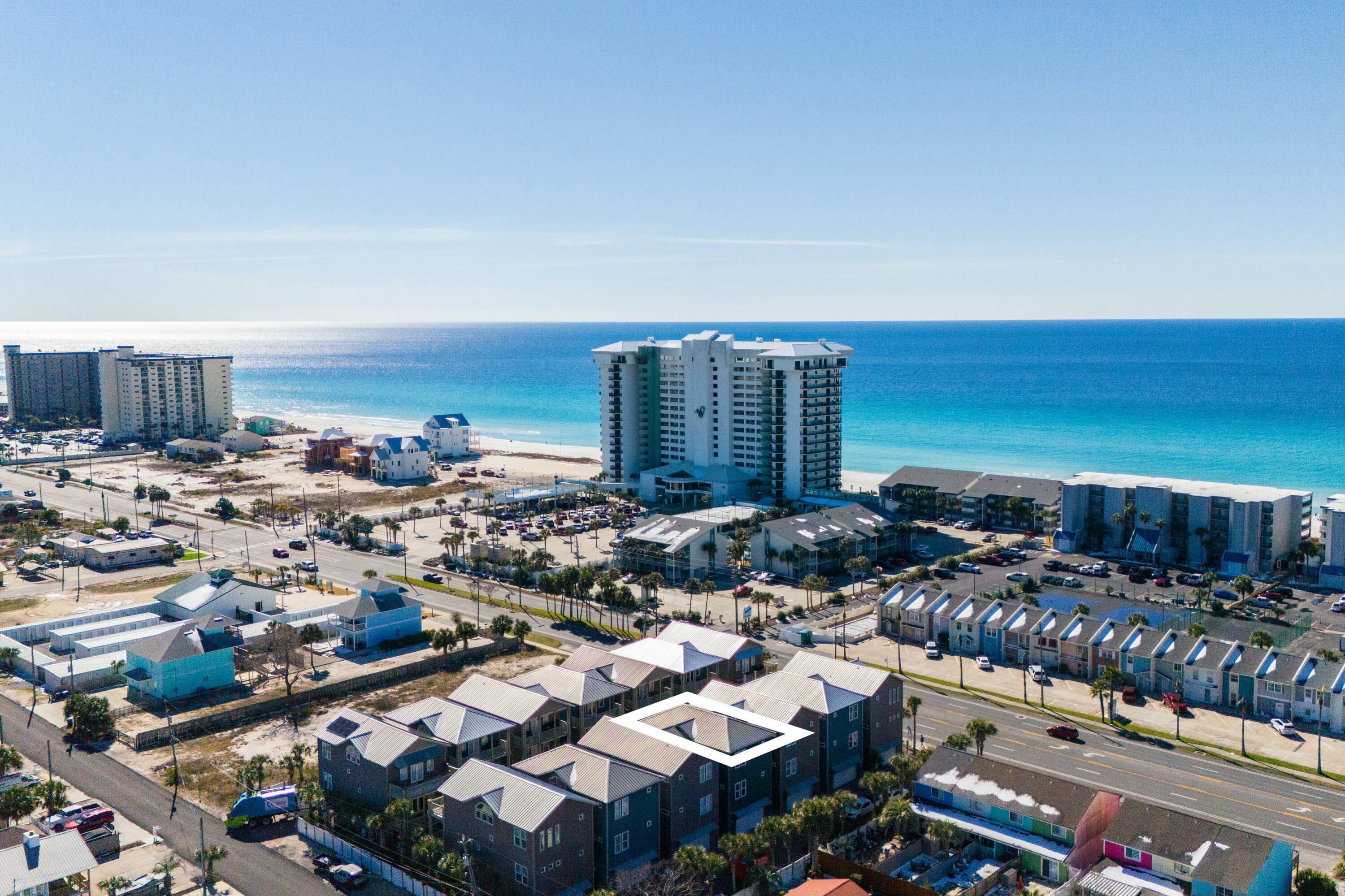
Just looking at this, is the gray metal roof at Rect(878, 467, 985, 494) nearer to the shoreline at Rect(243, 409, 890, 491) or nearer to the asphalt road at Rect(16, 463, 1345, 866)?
the shoreline at Rect(243, 409, 890, 491)

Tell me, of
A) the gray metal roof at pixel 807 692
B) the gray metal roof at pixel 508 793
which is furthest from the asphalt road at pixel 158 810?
the gray metal roof at pixel 807 692

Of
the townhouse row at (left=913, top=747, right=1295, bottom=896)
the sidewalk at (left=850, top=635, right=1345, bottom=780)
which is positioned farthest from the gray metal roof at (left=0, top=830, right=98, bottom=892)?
the sidewalk at (left=850, top=635, right=1345, bottom=780)

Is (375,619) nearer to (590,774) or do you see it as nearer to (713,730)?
(713,730)

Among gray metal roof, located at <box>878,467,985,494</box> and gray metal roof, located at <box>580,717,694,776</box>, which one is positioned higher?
gray metal roof, located at <box>878,467,985,494</box>

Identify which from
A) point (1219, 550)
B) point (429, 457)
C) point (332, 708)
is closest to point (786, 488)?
point (1219, 550)

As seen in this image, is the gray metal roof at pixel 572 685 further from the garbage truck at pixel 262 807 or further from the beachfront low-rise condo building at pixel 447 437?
the beachfront low-rise condo building at pixel 447 437

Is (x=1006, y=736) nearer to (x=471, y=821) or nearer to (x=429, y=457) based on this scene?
(x=471, y=821)

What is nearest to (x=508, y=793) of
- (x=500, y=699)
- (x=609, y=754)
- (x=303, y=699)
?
(x=609, y=754)
